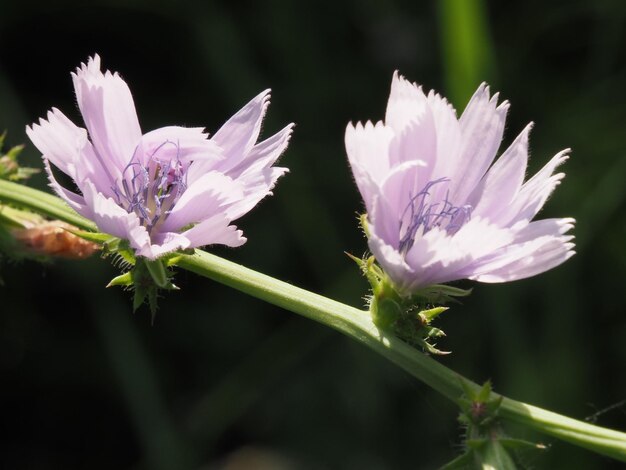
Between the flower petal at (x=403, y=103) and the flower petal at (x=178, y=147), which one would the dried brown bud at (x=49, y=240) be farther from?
the flower petal at (x=403, y=103)

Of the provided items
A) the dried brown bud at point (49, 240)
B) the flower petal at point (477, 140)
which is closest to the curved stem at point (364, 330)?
the flower petal at point (477, 140)

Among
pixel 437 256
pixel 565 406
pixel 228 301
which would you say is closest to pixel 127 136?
pixel 437 256

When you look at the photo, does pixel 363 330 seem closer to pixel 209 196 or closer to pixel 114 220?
pixel 209 196

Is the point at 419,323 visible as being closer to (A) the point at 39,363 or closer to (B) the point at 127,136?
(B) the point at 127,136

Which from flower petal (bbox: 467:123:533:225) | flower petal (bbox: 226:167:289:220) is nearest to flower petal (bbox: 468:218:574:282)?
flower petal (bbox: 467:123:533:225)

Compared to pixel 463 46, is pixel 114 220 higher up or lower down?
lower down

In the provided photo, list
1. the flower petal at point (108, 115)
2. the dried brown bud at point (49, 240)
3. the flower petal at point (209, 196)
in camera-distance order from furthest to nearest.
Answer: the dried brown bud at point (49, 240)
the flower petal at point (108, 115)
the flower petal at point (209, 196)

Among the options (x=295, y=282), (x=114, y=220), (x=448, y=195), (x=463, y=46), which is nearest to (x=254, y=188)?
(x=114, y=220)

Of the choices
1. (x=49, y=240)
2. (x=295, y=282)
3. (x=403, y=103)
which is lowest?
(x=403, y=103)
